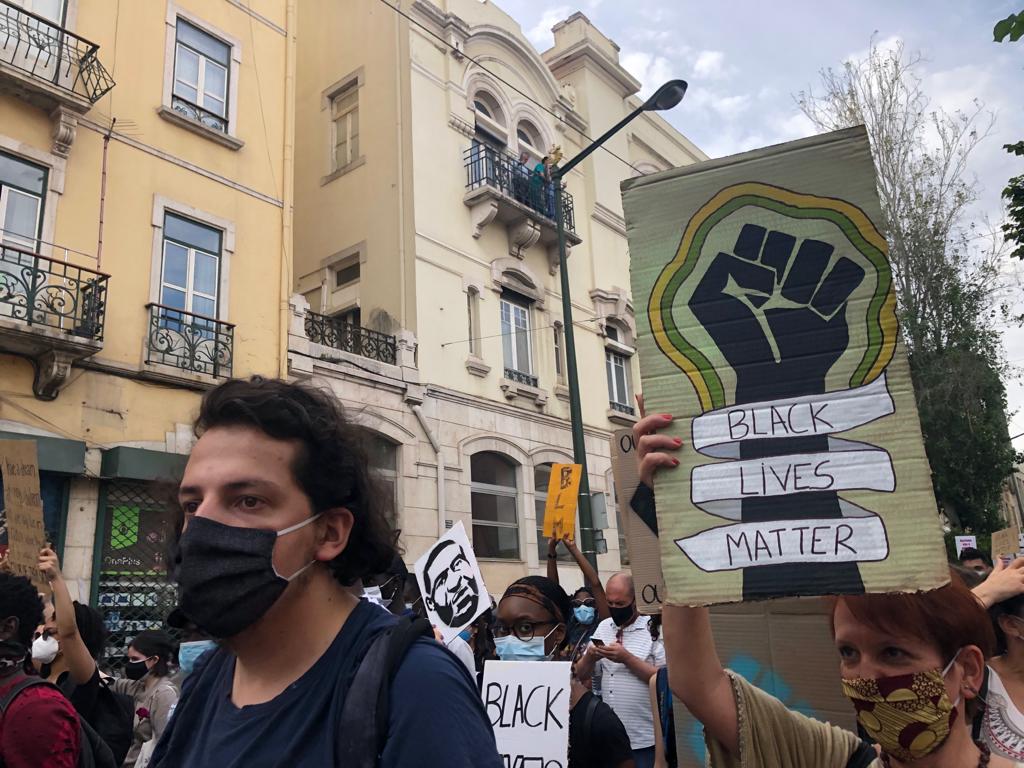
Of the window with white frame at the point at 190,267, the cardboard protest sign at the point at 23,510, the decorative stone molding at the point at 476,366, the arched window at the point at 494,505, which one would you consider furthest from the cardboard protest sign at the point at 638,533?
the decorative stone molding at the point at 476,366

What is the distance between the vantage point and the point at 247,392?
1.96 m

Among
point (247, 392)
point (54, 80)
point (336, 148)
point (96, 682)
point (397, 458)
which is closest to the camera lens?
point (247, 392)

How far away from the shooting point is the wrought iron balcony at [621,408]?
67.8ft

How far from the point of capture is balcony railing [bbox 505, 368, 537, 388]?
17641mm

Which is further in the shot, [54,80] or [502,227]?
[502,227]

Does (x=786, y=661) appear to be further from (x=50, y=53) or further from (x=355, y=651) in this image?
(x=50, y=53)

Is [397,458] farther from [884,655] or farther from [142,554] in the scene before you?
[884,655]

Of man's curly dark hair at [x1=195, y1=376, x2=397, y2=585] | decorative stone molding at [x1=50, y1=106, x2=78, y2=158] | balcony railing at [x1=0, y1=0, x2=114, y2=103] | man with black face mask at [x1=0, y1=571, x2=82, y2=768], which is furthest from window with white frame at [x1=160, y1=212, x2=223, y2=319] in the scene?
man's curly dark hair at [x1=195, y1=376, x2=397, y2=585]

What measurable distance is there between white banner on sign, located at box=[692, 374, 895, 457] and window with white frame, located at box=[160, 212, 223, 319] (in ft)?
37.9

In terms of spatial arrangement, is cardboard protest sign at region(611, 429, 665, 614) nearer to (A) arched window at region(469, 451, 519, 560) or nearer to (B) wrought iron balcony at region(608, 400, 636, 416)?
(A) arched window at region(469, 451, 519, 560)

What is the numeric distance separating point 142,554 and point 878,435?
11.1m

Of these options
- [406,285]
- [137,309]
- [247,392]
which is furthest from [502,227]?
[247,392]

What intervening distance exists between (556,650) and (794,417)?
3.00 metres

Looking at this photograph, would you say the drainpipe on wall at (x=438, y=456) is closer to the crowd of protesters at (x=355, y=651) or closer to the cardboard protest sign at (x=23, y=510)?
the cardboard protest sign at (x=23, y=510)
